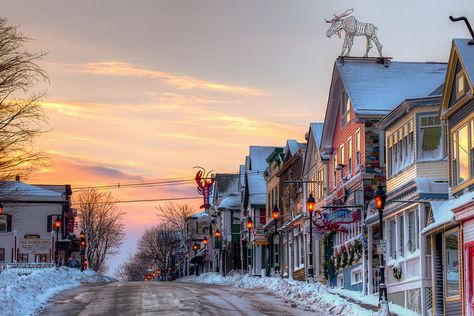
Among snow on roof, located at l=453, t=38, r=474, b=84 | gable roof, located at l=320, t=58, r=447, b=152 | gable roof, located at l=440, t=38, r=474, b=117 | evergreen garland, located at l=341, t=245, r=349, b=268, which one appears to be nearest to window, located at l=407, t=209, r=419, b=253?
gable roof, located at l=440, t=38, r=474, b=117

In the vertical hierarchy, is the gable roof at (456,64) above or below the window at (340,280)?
above

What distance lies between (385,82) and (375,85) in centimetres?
69

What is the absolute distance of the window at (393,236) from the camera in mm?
34062

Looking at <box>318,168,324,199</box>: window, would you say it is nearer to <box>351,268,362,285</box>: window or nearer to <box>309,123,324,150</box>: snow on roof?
<box>309,123,324,150</box>: snow on roof

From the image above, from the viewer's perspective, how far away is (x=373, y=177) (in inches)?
1576

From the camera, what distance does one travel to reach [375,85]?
143 feet

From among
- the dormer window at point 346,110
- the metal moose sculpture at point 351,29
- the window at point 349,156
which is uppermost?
the metal moose sculpture at point 351,29

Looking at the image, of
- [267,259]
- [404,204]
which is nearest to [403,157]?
[404,204]

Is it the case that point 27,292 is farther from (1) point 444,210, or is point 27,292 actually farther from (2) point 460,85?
(2) point 460,85

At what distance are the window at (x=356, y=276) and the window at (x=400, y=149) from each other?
740 centimetres

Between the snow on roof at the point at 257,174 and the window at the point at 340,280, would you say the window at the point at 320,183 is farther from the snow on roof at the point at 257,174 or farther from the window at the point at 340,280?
the snow on roof at the point at 257,174

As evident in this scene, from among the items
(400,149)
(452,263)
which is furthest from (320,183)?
(452,263)

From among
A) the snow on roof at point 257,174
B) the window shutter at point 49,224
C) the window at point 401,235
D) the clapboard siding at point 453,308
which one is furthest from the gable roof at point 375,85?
the window shutter at point 49,224

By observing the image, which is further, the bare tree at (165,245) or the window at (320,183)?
the bare tree at (165,245)
